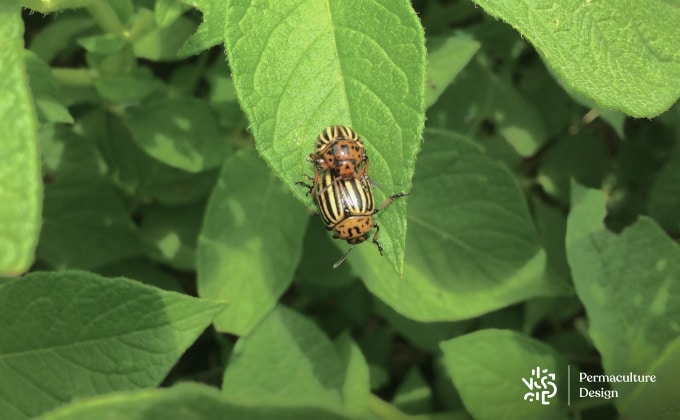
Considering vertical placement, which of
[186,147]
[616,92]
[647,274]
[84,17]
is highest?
[616,92]

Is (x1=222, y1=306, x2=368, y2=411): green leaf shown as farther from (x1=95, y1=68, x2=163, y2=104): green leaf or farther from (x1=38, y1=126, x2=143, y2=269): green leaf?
(x1=95, y1=68, x2=163, y2=104): green leaf

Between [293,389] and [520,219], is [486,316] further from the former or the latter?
[293,389]

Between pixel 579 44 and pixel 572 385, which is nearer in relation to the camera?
pixel 579 44

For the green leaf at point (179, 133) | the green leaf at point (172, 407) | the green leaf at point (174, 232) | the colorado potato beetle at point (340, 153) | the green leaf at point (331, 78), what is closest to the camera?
the green leaf at point (172, 407)

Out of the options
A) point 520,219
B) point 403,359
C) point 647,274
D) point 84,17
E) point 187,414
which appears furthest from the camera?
point 403,359

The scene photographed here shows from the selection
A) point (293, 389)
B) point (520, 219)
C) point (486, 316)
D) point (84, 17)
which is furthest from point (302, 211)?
point (84, 17)

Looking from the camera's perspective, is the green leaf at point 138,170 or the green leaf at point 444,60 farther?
the green leaf at point 138,170

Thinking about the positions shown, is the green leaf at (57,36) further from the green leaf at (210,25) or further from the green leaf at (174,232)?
the green leaf at (210,25)
